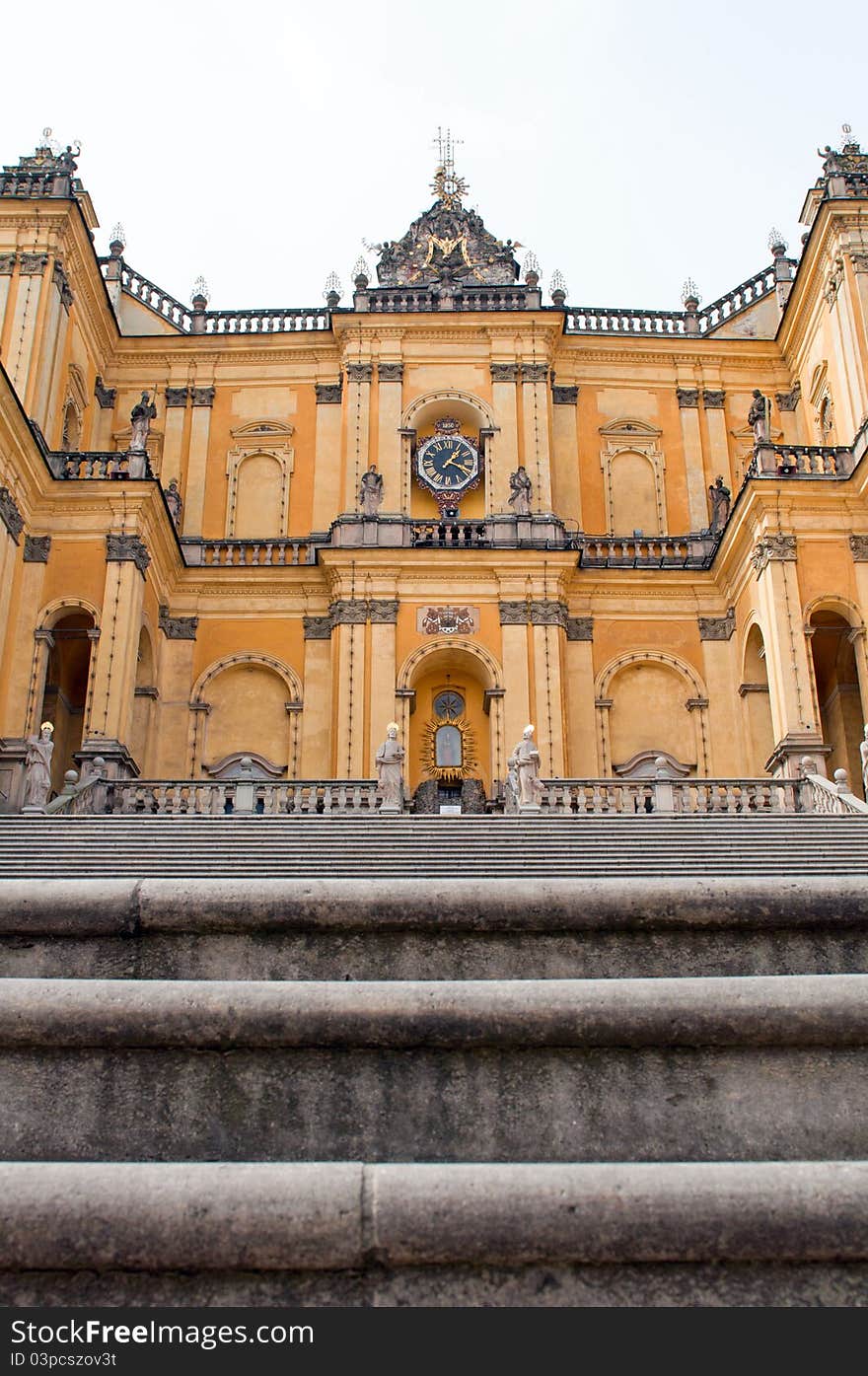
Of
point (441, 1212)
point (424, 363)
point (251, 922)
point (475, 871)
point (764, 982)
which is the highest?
point (424, 363)

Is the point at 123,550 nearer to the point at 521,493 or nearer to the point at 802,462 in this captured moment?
the point at 521,493

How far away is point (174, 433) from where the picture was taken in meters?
32.1

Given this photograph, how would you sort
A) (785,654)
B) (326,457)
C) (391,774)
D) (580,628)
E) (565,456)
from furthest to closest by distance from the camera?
(565,456), (326,457), (580,628), (785,654), (391,774)

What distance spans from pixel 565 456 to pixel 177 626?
10.3 meters

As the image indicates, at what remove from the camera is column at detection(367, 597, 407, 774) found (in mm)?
26781

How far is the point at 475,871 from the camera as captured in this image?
35.7 ft

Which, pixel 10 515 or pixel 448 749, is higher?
pixel 10 515

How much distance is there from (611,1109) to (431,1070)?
807 mm

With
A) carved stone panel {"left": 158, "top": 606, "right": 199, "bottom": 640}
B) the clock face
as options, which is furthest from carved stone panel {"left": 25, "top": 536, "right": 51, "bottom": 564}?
the clock face

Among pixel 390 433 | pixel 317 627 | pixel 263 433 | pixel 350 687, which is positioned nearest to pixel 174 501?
pixel 263 433

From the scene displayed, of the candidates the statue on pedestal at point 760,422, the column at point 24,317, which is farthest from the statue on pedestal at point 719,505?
the column at point 24,317

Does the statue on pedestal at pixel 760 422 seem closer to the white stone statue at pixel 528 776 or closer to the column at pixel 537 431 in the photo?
the column at pixel 537 431

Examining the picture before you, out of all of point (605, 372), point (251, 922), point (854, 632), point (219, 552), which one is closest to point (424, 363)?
point (605, 372)
